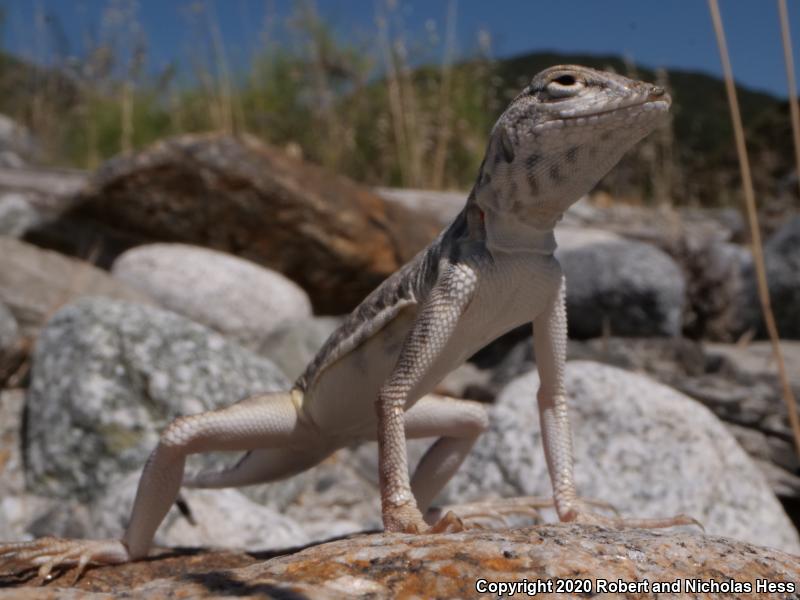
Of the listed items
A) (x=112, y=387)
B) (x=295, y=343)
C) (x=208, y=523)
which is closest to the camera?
(x=208, y=523)

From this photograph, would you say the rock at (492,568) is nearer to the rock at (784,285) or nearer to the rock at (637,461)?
the rock at (637,461)

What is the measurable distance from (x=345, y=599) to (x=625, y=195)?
1548cm

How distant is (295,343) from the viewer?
7.43 metres

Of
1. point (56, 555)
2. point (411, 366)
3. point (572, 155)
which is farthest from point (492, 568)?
point (56, 555)

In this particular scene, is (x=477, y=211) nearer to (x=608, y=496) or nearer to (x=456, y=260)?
(x=456, y=260)

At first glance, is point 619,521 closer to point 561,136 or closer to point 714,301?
point 561,136

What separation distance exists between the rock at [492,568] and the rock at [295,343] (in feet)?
16.5

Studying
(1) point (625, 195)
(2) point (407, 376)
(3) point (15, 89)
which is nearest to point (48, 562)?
(2) point (407, 376)

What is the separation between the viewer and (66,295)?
23.7 ft

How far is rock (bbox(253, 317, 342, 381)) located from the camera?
7273 millimetres

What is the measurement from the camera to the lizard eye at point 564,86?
240 cm

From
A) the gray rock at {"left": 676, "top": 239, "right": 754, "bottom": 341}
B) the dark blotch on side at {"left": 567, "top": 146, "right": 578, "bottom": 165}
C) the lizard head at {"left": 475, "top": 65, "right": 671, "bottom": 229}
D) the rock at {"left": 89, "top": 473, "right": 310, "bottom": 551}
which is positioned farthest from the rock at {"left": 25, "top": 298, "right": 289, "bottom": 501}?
the gray rock at {"left": 676, "top": 239, "right": 754, "bottom": 341}

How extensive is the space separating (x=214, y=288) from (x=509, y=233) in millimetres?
6156

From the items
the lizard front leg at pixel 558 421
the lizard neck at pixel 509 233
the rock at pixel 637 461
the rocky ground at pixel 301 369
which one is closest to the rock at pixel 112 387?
the rocky ground at pixel 301 369
